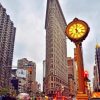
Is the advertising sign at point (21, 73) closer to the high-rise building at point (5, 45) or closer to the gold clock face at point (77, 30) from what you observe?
the high-rise building at point (5, 45)

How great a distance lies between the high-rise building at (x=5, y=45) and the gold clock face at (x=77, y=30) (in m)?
105

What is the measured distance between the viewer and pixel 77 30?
855cm

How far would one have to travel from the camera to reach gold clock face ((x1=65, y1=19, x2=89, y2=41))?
849 centimetres

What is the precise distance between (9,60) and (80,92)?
12877 cm

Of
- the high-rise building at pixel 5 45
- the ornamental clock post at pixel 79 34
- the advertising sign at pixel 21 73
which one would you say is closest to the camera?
the ornamental clock post at pixel 79 34

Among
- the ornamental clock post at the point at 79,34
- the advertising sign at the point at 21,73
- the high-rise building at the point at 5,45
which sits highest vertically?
the high-rise building at the point at 5,45

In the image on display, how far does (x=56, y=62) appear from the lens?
127 meters

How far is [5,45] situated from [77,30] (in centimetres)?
12053

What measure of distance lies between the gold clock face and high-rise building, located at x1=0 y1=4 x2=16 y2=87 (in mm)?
105095

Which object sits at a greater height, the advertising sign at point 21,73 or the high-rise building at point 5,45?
the high-rise building at point 5,45

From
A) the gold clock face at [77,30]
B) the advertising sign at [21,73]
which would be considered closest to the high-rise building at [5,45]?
the advertising sign at [21,73]

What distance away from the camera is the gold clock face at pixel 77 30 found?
8.49 m

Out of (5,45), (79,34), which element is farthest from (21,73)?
(79,34)

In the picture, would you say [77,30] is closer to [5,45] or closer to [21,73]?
[5,45]
